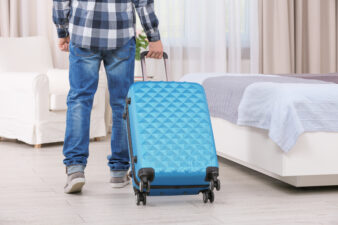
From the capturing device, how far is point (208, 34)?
461 cm

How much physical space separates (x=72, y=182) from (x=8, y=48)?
2.13 meters

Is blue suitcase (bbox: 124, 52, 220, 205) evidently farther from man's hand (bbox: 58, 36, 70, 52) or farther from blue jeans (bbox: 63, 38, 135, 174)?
man's hand (bbox: 58, 36, 70, 52)

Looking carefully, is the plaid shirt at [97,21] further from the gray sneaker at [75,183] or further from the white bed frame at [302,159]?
the white bed frame at [302,159]

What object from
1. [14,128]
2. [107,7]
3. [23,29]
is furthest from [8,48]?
[107,7]

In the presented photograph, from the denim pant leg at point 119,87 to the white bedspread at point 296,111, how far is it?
0.56m

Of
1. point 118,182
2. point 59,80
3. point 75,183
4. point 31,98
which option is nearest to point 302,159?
point 118,182

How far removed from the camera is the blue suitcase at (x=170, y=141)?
6.02 feet

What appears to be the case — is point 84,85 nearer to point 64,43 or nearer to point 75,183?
point 64,43

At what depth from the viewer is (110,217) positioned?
1741mm

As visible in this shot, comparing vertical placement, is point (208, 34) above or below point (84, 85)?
above

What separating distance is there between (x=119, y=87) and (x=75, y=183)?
410mm

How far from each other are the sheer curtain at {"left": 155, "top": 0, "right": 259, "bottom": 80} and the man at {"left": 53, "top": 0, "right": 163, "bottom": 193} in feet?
7.63

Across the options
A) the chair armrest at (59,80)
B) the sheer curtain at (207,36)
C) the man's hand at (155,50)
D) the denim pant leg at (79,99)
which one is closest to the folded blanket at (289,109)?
the man's hand at (155,50)

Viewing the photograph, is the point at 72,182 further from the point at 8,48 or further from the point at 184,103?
the point at 8,48
